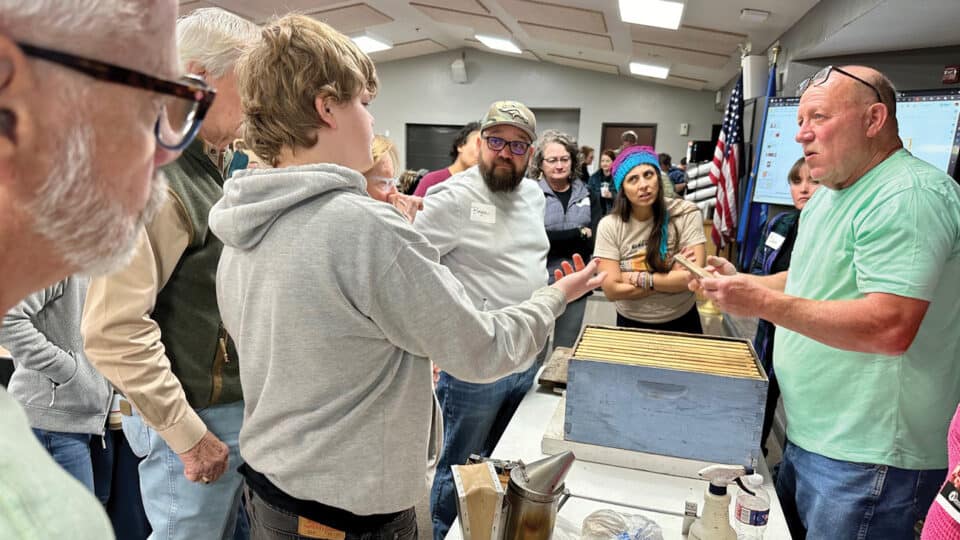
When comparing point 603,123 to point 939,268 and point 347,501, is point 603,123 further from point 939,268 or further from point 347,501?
point 347,501

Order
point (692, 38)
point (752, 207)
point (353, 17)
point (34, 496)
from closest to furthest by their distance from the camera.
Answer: point (34, 496) → point (752, 207) → point (692, 38) → point (353, 17)

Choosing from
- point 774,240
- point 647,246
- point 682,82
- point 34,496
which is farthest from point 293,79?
point 682,82

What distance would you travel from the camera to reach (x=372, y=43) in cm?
880

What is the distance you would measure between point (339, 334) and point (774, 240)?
281cm

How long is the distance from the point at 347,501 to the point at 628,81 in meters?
10.2

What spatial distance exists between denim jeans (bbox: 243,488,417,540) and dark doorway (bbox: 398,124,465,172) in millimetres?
10397

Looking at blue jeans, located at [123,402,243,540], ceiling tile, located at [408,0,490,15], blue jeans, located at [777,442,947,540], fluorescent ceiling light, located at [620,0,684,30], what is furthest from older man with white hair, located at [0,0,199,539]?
ceiling tile, located at [408,0,490,15]

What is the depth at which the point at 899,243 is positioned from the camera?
1.27 metres

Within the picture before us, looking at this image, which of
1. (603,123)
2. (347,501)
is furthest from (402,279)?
(603,123)

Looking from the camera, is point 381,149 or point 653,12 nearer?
point 381,149

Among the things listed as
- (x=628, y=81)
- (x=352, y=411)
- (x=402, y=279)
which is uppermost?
(x=628, y=81)

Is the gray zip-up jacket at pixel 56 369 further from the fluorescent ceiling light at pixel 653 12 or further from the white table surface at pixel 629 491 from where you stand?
the fluorescent ceiling light at pixel 653 12

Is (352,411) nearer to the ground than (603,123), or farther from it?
nearer to the ground

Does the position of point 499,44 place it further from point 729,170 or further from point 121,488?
point 121,488
